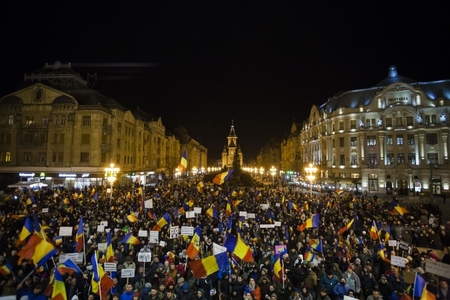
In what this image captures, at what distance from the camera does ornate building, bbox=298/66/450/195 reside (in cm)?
4912

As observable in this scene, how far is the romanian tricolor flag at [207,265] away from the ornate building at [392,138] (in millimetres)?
48531

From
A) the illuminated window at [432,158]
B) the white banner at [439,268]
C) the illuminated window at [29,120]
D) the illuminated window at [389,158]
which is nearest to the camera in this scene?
the white banner at [439,268]

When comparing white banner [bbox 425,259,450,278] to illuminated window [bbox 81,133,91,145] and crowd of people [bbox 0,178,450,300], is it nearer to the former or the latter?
crowd of people [bbox 0,178,450,300]

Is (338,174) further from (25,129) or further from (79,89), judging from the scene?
(25,129)

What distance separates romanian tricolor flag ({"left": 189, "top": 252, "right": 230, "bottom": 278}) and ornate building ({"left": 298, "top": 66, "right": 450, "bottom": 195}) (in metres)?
48.5

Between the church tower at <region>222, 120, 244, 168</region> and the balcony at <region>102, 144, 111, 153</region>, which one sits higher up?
the church tower at <region>222, 120, 244, 168</region>

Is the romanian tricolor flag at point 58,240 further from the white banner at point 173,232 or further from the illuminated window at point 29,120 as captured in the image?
the illuminated window at point 29,120

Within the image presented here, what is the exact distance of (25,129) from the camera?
45.9 m

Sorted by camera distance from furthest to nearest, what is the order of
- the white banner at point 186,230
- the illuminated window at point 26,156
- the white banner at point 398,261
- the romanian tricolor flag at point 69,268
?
1. the illuminated window at point 26,156
2. the white banner at point 186,230
3. the white banner at point 398,261
4. the romanian tricolor flag at point 69,268

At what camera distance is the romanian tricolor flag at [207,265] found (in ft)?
30.8

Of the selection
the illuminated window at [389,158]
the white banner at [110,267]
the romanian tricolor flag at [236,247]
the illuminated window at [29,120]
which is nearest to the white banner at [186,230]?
the romanian tricolor flag at [236,247]

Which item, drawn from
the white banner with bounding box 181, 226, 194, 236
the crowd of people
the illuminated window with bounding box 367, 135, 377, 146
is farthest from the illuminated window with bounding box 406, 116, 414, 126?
the white banner with bounding box 181, 226, 194, 236

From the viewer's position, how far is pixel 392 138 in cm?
5322

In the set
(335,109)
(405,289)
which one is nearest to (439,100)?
(335,109)
